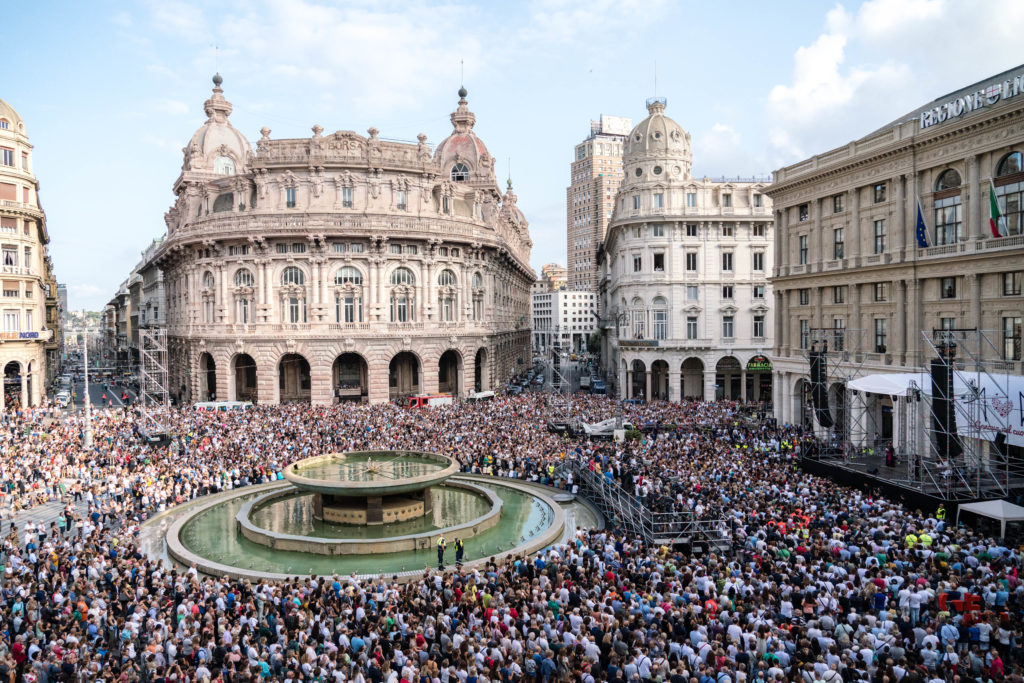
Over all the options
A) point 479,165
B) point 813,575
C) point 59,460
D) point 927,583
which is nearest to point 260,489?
point 59,460

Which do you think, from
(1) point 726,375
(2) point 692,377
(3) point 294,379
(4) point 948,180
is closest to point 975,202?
(4) point 948,180

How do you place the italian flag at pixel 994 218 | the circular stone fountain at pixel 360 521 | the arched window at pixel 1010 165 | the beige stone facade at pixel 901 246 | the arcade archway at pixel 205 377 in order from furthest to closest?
the arcade archway at pixel 205 377, the beige stone facade at pixel 901 246, the arched window at pixel 1010 165, the italian flag at pixel 994 218, the circular stone fountain at pixel 360 521

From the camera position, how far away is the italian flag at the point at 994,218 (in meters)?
31.9

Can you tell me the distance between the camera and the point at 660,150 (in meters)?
64.9

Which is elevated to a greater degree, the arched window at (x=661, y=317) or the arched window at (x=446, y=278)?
the arched window at (x=446, y=278)

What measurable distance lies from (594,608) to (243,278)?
53010mm

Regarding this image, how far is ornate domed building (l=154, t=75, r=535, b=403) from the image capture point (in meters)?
60.1

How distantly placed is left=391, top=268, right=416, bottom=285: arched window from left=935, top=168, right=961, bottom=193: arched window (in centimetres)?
4081

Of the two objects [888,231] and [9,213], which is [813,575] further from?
[9,213]

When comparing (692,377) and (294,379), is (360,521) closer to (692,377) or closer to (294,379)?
(294,379)

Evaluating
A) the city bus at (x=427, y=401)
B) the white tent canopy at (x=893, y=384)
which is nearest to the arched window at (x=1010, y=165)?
the white tent canopy at (x=893, y=384)

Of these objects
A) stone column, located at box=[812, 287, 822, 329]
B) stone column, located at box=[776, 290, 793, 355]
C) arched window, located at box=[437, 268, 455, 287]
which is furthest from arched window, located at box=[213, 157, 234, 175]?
stone column, located at box=[812, 287, 822, 329]

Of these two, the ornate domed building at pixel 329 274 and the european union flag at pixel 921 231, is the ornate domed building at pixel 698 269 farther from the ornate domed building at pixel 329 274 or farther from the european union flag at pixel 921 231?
the european union flag at pixel 921 231

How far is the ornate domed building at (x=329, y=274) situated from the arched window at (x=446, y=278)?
139mm
